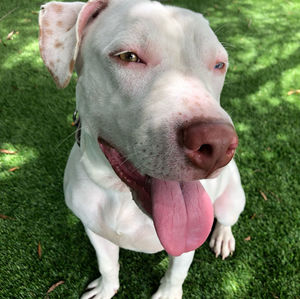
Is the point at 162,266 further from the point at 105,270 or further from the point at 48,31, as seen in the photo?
the point at 48,31

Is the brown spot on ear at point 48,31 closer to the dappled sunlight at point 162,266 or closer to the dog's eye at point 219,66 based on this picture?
the dog's eye at point 219,66

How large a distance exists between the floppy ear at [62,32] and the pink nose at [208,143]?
83 cm

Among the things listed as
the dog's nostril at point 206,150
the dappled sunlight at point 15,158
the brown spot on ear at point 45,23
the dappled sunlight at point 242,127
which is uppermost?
the brown spot on ear at point 45,23

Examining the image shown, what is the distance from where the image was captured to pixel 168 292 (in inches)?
98.4

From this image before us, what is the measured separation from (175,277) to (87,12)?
6.26 feet

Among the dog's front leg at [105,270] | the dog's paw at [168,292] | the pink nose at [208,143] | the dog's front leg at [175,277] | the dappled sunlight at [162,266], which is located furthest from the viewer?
the dappled sunlight at [162,266]

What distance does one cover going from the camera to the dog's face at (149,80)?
1.33 m

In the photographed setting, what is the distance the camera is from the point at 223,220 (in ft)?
8.87

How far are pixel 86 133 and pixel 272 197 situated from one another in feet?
7.63

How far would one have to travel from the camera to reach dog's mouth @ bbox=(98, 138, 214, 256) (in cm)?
164

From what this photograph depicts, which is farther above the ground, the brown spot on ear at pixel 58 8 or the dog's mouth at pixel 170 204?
the brown spot on ear at pixel 58 8

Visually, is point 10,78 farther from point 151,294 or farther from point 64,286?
point 151,294

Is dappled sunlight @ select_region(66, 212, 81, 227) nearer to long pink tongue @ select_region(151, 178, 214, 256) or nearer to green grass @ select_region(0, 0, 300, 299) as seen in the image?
green grass @ select_region(0, 0, 300, 299)

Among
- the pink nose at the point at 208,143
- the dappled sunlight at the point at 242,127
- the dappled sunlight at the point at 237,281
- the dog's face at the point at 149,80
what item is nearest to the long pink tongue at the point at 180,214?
the dog's face at the point at 149,80
